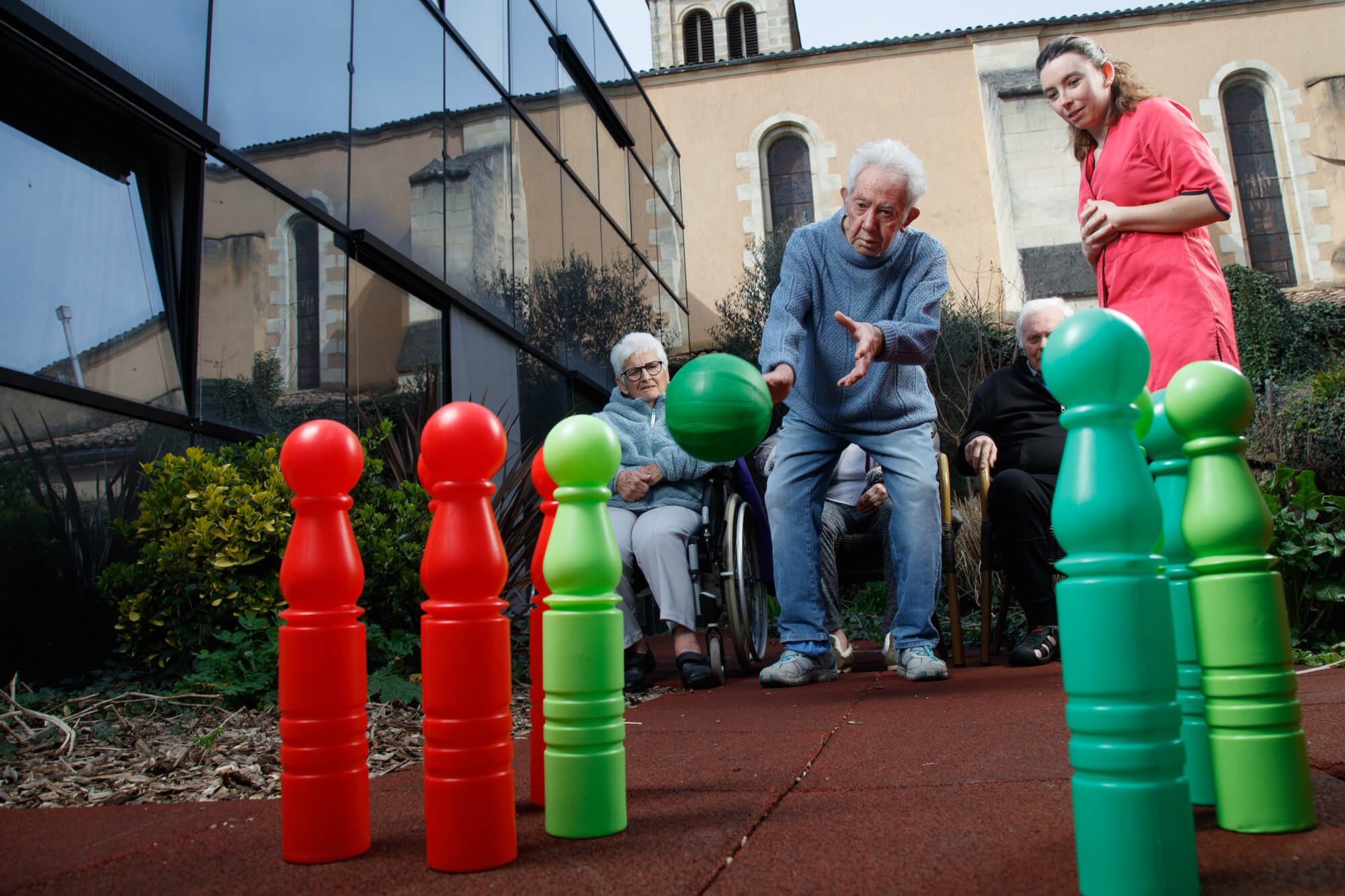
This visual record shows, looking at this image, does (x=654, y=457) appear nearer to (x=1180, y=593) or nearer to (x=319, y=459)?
(x=319, y=459)

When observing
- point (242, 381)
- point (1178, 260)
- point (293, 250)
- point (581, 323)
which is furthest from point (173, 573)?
point (581, 323)

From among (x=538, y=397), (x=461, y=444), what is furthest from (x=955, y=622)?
(x=538, y=397)

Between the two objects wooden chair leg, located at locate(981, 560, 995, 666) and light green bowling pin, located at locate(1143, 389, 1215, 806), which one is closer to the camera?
light green bowling pin, located at locate(1143, 389, 1215, 806)

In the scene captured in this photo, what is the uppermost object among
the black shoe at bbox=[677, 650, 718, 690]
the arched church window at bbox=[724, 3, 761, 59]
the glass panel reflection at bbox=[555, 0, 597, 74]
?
the arched church window at bbox=[724, 3, 761, 59]

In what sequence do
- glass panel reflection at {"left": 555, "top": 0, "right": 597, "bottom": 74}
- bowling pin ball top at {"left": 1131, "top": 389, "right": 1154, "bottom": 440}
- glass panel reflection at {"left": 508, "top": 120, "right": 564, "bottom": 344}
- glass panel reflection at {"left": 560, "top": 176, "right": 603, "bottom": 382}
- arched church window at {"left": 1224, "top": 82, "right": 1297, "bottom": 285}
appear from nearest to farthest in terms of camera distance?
bowling pin ball top at {"left": 1131, "top": 389, "right": 1154, "bottom": 440} < glass panel reflection at {"left": 508, "top": 120, "right": 564, "bottom": 344} < glass panel reflection at {"left": 560, "top": 176, "right": 603, "bottom": 382} < glass panel reflection at {"left": 555, "top": 0, "right": 597, "bottom": 74} < arched church window at {"left": 1224, "top": 82, "right": 1297, "bottom": 285}

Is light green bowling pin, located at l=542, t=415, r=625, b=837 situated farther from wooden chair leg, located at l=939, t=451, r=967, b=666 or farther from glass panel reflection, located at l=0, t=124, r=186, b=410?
glass panel reflection, located at l=0, t=124, r=186, b=410

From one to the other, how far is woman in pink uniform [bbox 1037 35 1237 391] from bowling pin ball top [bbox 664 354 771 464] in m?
1.01

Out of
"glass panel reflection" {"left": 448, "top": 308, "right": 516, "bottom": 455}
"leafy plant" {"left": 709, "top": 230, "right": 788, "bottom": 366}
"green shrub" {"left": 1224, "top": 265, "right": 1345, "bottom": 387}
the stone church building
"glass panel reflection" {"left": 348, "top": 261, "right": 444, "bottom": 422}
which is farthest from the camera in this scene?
the stone church building

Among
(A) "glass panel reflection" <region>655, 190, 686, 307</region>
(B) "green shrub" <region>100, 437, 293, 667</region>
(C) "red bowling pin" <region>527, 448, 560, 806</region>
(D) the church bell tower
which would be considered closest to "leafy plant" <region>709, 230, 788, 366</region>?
(A) "glass panel reflection" <region>655, 190, 686, 307</region>

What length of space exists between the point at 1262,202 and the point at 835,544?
19.0m

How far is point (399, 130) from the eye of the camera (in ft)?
18.7

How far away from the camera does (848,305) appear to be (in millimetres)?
3174

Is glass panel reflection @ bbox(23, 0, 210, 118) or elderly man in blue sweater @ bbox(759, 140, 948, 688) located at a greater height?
glass panel reflection @ bbox(23, 0, 210, 118)

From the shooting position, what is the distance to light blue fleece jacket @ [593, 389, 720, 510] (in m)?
3.62
